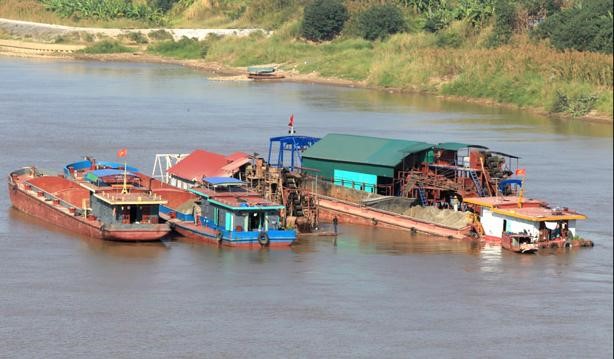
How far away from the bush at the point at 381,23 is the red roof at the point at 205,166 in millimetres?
47792

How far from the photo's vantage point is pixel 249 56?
9425 centimetres

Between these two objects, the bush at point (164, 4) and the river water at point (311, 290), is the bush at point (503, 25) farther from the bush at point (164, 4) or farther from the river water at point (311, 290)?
the bush at point (164, 4)

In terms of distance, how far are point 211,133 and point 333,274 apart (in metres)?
24.5

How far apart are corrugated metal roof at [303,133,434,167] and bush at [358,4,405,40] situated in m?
46.4

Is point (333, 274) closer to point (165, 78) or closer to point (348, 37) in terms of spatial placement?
point (165, 78)

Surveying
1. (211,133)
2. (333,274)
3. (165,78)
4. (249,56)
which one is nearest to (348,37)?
(249,56)

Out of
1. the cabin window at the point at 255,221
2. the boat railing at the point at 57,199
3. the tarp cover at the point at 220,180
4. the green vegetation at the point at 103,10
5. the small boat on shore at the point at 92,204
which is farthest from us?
the green vegetation at the point at 103,10

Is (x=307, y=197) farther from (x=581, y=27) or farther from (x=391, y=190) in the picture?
(x=581, y=27)

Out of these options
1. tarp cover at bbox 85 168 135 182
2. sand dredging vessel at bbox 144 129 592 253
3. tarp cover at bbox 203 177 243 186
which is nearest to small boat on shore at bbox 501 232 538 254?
sand dredging vessel at bbox 144 129 592 253

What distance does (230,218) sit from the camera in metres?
37.1

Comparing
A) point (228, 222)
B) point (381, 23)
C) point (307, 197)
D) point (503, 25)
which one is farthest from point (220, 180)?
point (381, 23)

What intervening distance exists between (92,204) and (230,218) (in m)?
4.60

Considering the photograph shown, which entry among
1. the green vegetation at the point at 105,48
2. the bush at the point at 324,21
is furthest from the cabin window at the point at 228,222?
the green vegetation at the point at 105,48

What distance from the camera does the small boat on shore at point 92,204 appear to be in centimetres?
3747
